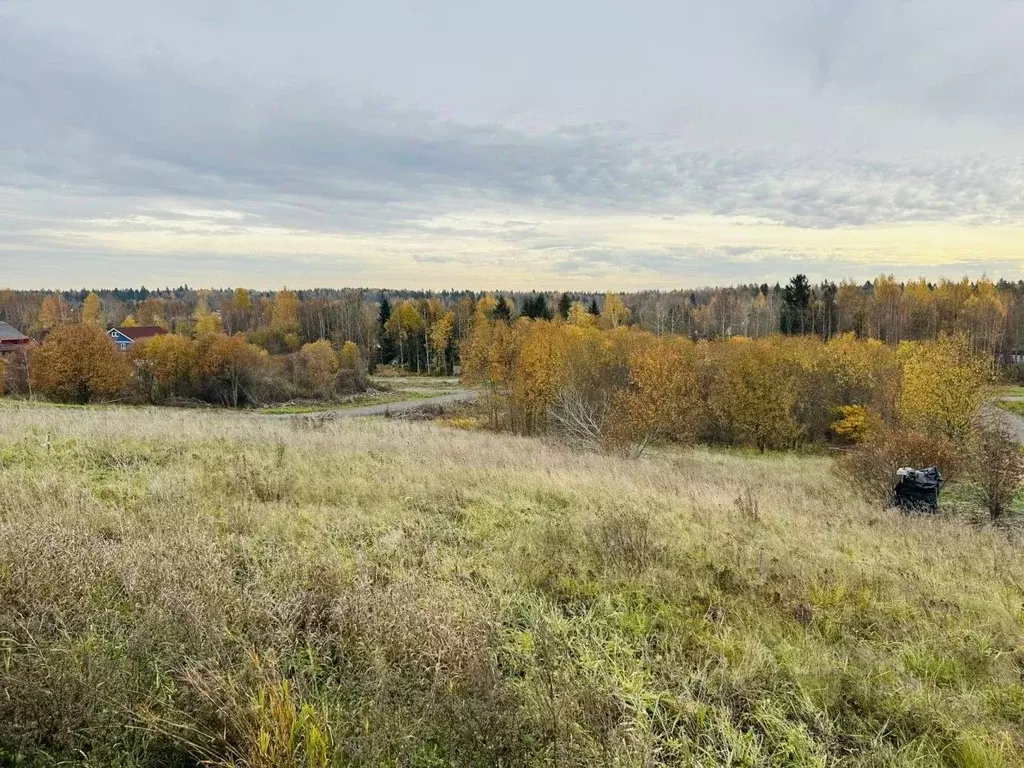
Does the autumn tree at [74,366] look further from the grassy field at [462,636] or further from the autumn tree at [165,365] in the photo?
the grassy field at [462,636]

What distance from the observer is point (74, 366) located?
39.9 meters

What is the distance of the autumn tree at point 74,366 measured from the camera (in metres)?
39.6

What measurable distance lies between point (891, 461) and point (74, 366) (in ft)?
155

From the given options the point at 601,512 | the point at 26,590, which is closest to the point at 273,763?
the point at 26,590

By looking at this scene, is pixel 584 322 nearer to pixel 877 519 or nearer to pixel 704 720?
pixel 877 519

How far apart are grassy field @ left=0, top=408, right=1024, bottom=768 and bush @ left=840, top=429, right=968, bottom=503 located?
25.9 feet

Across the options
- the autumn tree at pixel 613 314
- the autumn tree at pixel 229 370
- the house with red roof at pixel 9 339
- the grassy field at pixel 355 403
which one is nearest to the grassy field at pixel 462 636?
the grassy field at pixel 355 403

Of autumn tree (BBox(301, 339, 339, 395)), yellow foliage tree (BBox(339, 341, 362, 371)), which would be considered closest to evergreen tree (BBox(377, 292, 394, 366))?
yellow foliage tree (BBox(339, 341, 362, 371))

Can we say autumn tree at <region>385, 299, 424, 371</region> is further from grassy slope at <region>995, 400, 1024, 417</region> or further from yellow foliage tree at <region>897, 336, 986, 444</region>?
grassy slope at <region>995, 400, 1024, 417</region>

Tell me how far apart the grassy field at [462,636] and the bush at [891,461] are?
788 centimetres

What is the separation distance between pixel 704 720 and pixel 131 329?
84652 millimetres

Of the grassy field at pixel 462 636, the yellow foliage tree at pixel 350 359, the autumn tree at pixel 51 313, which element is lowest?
the yellow foliage tree at pixel 350 359

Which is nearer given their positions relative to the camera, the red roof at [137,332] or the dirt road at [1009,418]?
the dirt road at [1009,418]

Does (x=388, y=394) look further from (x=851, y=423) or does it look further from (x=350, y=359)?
(x=851, y=423)
